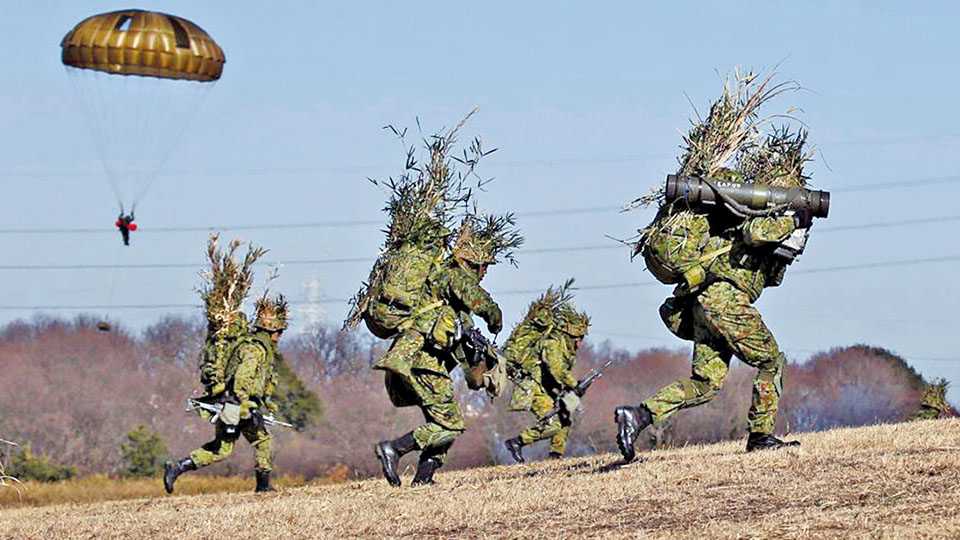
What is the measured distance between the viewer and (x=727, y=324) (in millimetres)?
14359

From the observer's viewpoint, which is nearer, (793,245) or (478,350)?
(793,245)

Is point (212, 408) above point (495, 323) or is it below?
below

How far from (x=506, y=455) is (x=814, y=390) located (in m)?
10.9

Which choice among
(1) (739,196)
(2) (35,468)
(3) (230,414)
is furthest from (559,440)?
(2) (35,468)

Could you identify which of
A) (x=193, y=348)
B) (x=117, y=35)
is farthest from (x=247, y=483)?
(x=193, y=348)

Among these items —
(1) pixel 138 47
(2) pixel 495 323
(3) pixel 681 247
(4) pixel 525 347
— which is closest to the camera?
(3) pixel 681 247

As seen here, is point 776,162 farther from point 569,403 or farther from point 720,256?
point 569,403

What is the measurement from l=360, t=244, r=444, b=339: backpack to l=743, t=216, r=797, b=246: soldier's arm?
9.65 feet

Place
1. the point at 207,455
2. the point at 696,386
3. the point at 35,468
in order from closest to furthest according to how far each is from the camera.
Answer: the point at 696,386
the point at 207,455
the point at 35,468

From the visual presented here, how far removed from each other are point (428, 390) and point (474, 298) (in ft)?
2.77

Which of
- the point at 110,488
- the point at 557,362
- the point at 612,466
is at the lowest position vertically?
the point at 110,488

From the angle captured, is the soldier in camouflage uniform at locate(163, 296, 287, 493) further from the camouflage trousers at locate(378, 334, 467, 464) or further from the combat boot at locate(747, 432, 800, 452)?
the combat boot at locate(747, 432, 800, 452)

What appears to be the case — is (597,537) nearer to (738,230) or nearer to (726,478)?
(726,478)

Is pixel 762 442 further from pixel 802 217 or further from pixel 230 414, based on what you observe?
pixel 230 414
